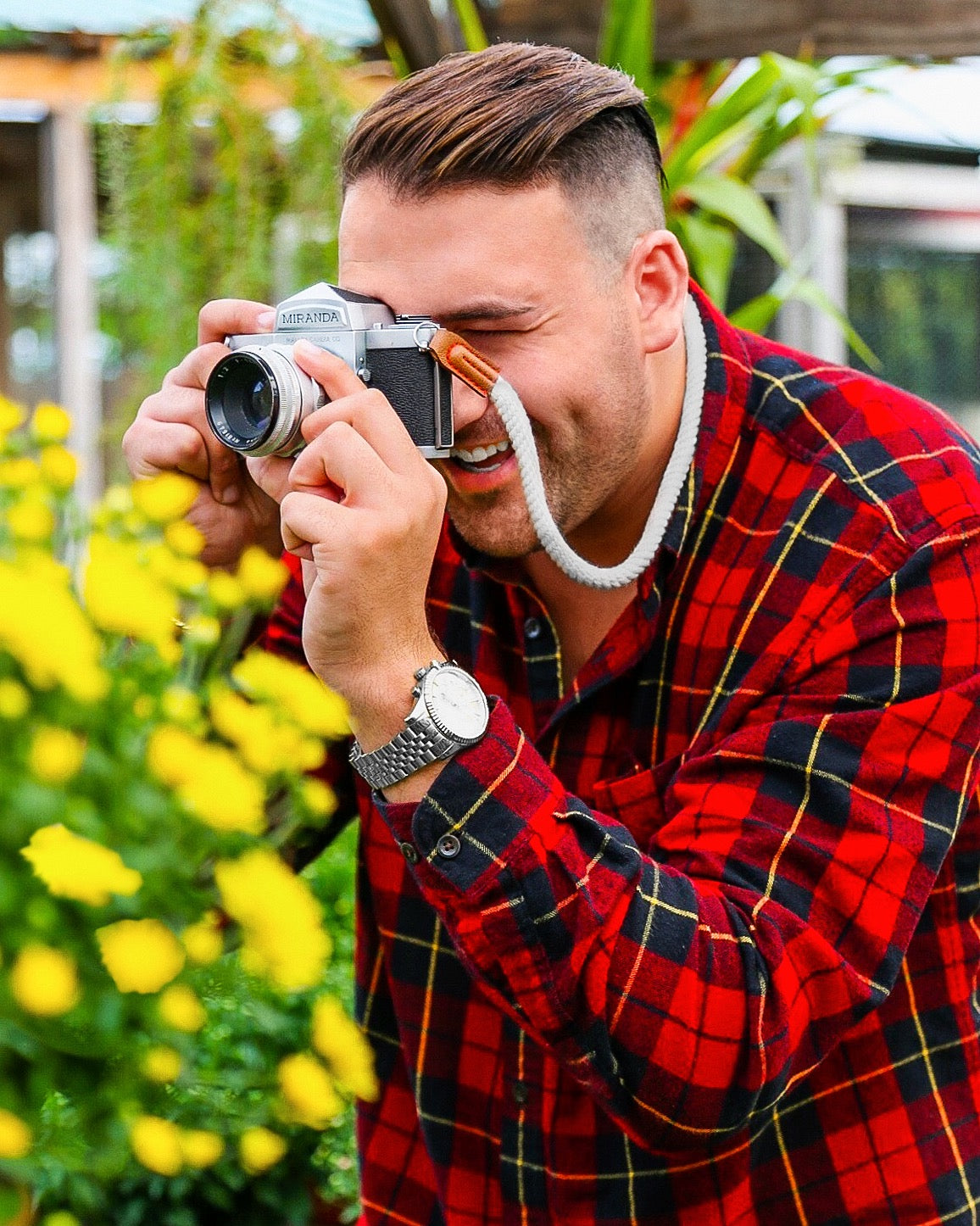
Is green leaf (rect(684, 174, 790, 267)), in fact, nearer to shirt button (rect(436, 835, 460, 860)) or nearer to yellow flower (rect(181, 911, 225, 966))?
shirt button (rect(436, 835, 460, 860))

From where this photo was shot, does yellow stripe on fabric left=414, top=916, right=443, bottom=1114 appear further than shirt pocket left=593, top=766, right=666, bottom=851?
Yes

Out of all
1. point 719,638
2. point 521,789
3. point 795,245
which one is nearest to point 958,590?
point 719,638

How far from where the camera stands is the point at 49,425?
80cm

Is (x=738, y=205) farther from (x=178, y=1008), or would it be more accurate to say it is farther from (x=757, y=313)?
(x=178, y=1008)

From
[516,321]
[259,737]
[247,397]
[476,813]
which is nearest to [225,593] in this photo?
[259,737]

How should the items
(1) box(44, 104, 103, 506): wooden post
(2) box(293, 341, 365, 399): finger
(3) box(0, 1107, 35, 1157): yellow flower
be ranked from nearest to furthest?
(3) box(0, 1107, 35, 1157): yellow flower → (2) box(293, 341, 365, 399): finger → (1) box(44, 104, 103, 506): wooden post

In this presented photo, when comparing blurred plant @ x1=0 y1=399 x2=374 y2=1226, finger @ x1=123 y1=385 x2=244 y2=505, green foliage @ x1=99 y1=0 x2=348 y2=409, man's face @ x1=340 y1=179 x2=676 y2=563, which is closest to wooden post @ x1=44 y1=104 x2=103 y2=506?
green foliage @ x1=99 y1=0 x2=348 y2=409

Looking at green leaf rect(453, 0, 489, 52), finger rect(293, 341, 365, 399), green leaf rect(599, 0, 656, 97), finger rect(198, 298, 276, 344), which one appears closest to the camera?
finger rect(293, 341, 365, 399)

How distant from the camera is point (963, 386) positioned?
3473 millimetres

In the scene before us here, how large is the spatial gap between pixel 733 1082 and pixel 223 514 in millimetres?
639

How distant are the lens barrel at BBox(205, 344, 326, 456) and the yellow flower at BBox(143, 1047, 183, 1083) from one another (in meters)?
0.57

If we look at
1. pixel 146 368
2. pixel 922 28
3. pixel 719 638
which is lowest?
pixel 146 368

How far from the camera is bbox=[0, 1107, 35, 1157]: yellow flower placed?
43cm

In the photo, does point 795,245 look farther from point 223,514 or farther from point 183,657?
point 183,657
